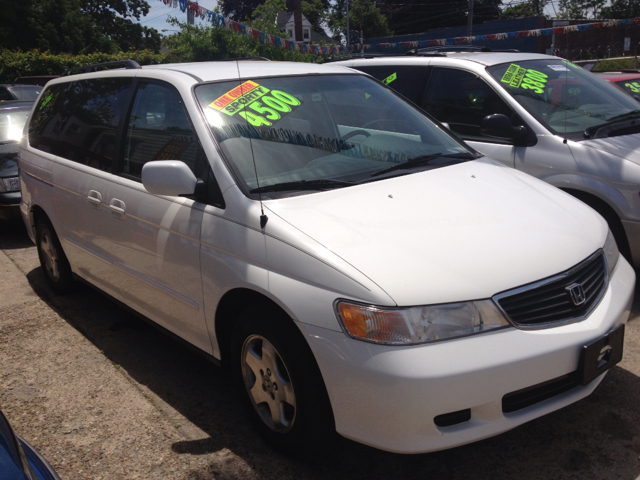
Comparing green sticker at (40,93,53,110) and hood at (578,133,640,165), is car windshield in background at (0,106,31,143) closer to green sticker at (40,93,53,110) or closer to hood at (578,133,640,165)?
green sticker at (40,93,53,110)

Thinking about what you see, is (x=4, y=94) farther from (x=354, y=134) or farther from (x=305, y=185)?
(x=305, y=185)

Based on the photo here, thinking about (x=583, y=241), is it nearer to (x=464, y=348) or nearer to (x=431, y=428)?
(x=464, y=348)

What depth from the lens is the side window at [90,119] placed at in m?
3.92

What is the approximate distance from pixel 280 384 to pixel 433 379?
75cm

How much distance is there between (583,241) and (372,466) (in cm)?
138

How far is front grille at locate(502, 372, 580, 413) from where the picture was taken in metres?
2.39

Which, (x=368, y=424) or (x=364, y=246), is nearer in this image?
(x=368, y=424)

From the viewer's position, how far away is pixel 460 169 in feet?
11.0

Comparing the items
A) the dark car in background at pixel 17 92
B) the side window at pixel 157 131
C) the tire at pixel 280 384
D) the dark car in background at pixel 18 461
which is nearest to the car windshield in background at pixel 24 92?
the dark car in background at pixel 17 92

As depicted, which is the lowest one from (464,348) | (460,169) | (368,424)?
(368,424)

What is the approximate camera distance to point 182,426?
317cm

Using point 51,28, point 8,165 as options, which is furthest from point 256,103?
point 51,28

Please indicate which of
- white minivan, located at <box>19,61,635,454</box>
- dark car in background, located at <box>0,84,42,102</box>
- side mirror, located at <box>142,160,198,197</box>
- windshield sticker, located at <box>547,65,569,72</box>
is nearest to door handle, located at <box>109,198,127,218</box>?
white minivan, located at <box>19,61,635,454</box>

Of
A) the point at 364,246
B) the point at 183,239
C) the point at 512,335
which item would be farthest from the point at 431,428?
the point at 183,239
